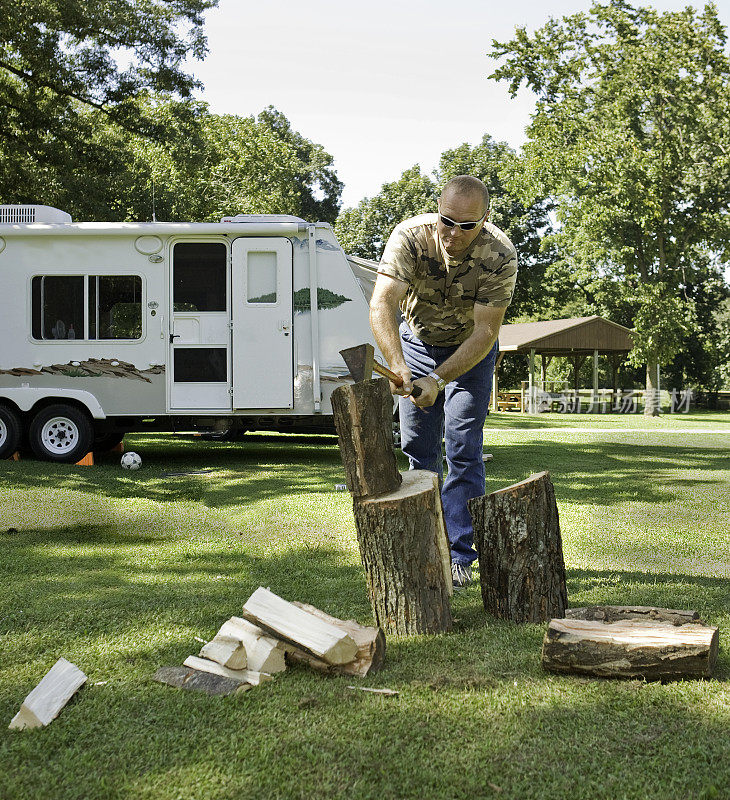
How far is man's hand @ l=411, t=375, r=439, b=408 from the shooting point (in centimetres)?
347

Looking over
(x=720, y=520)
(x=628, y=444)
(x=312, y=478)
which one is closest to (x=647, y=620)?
(x=720, y=520)

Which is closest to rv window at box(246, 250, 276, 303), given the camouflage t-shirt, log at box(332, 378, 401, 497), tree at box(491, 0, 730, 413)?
the camouflage t-shirt

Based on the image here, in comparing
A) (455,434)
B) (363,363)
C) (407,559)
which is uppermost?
(363,363)

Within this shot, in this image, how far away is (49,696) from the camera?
239cm

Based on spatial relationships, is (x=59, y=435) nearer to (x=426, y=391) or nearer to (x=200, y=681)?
(x=426, y=391)

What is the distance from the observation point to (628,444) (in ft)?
42.4

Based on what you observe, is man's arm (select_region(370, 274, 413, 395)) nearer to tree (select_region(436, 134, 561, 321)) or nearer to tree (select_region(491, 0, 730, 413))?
tree (select_region(491, 0, 730, 413))

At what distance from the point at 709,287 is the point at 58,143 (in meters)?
32.1

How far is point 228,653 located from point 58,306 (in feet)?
24.7

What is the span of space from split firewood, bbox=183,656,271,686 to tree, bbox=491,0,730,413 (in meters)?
24.3

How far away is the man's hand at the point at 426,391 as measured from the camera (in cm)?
347

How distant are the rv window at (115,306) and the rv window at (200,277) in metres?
0.46

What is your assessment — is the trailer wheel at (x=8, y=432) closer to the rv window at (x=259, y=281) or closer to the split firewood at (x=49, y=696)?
the rv window at (x=259, y=281)

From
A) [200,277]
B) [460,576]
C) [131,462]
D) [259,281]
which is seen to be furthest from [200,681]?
[200,277]
